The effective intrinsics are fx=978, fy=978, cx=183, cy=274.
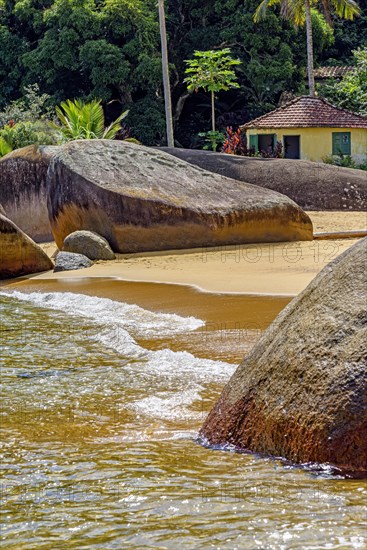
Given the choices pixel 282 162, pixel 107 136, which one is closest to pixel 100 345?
pixel 282 162

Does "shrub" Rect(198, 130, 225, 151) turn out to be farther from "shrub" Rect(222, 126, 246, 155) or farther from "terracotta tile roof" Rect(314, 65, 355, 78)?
"terracotta tile roof" Rect(314, 65, 355, 78)

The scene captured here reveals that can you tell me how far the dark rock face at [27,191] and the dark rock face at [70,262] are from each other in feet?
12.1

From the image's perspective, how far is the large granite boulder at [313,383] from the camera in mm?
4207

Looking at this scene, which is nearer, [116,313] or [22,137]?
[116,313]

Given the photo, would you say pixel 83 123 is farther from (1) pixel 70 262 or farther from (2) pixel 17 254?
(2) pixel 17 254

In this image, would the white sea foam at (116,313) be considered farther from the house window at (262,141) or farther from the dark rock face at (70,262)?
the house window at (262,141)

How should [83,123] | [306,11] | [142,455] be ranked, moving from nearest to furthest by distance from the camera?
1. [142,455]
2. [83,123]
3. [306,11]

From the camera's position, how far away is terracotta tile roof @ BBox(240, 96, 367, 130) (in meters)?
28.6

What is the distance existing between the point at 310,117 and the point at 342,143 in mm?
1247

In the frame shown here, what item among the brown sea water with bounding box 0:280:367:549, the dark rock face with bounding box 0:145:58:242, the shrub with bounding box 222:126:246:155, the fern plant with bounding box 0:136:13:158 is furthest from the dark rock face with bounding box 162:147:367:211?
the brown sea water with bounding box 0:280:367:549

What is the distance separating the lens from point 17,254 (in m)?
13.9

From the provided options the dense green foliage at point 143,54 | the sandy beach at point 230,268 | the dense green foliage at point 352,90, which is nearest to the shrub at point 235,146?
the dense green foliage at point 352,90

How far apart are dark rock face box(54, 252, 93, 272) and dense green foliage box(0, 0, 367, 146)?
19524 mm

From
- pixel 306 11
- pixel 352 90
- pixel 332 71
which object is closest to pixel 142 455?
pixel 306 11
